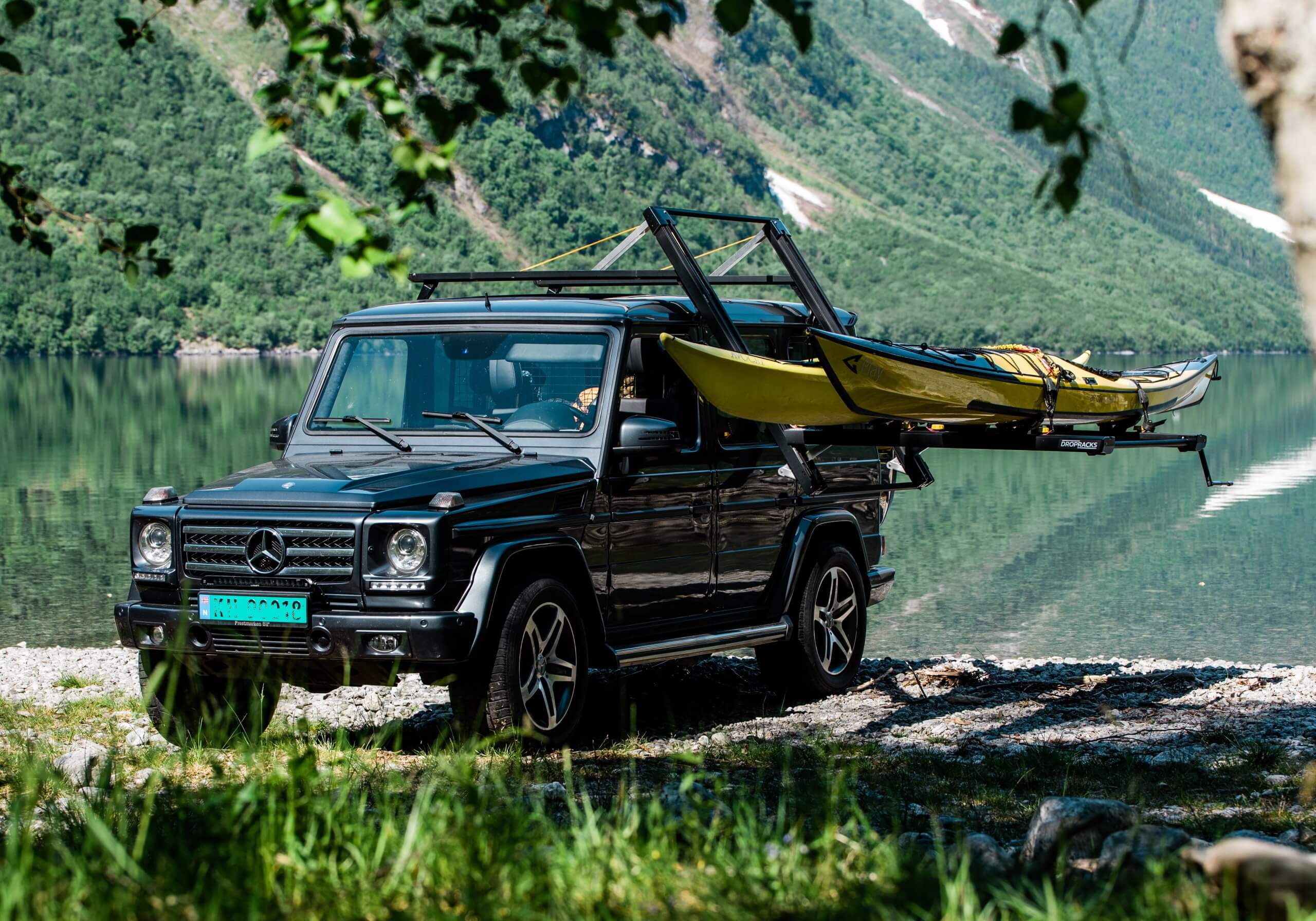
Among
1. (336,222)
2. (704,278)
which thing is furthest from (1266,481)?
(336,222)

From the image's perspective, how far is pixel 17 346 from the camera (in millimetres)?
133750

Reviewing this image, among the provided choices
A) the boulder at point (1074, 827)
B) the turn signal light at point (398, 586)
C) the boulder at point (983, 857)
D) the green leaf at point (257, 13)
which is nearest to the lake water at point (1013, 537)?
the turn signal light at point (398, 586)

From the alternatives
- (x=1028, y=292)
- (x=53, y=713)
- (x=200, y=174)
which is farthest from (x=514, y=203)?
(x=53, y=713)

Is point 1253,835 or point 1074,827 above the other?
point 1074,827

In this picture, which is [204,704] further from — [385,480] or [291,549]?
[385,480]

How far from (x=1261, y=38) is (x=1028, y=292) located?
657ft

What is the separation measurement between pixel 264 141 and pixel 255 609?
330 cm

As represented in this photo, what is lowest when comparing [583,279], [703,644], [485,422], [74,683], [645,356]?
[74,683]

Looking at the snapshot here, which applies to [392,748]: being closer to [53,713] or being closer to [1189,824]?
[53,713]

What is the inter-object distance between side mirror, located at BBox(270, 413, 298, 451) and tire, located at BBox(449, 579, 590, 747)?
1.99 m

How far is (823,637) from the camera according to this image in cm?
1027

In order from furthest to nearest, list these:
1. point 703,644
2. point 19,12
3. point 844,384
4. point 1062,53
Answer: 1. point 844,384
2. point 703,644
3. point 19,12
4. point 1062,53

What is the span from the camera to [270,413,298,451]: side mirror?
9.07 m

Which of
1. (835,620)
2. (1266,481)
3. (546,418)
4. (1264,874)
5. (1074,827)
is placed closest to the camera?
(1264,874)
